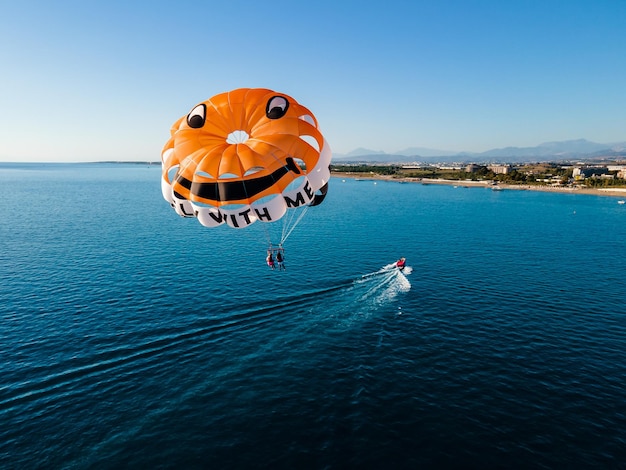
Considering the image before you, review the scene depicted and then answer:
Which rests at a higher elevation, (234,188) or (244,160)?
(244,160)

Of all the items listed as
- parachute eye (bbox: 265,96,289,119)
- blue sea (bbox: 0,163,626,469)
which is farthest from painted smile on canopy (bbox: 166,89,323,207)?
blue sea (bbox: 0,163,626,469)

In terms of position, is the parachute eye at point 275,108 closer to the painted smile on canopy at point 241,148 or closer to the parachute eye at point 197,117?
the painted smile on canopy at point 241,148

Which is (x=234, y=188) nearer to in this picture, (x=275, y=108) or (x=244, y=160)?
(x=244, y=160)

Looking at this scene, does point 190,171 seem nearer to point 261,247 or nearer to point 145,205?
point 261,247

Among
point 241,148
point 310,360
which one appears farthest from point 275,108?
point 310,360

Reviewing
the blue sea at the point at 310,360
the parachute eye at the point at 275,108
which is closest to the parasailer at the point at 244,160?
the parachute eye at the point at 275,108

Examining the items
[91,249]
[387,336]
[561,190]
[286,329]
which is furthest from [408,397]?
[561,190]

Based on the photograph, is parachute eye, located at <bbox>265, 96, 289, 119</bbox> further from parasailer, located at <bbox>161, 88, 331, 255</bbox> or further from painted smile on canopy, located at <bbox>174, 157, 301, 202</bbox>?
painted smile on canopy, located at <bbox>174, 157, 301, 202</bbox>
